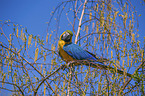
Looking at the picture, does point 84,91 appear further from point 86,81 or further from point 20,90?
point 20,90

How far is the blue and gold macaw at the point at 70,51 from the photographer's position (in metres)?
3.42

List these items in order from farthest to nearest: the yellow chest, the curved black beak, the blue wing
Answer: the curved black beak
the yellow chest
the blue wing

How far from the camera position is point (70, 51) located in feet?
11.3

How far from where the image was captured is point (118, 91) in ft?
7.00

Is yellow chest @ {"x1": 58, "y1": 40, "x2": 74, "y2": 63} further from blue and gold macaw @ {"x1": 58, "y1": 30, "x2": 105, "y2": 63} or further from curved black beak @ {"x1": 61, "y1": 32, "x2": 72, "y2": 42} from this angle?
curved black beak @ {"x1": 61, "y1": 32, "x2": 72, "y2": 42}

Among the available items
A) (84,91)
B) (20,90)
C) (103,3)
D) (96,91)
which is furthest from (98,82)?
(103,3)

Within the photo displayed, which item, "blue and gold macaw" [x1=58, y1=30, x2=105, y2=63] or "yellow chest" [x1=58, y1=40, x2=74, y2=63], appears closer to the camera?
"blue and gold macaw" [x1=58, y1=30, x2=105, y2=63]

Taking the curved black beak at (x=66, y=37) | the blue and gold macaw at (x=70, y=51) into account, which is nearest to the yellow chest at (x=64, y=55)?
the blue and gold macaw at (x=70, y=51)

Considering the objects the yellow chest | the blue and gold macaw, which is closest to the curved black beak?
the blue and gold macaw

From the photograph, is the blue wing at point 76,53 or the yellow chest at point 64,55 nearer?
the blue wing at point 76,53

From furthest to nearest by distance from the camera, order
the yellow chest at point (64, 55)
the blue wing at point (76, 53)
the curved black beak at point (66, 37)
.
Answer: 1. the curved black beak at point (66, 37)
2. the yellow chest at point (64, 55)
3. the blue wing at point (76, 53)

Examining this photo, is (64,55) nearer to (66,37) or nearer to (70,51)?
(70,51)

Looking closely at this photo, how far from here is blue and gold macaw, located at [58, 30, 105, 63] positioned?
3.42 meters

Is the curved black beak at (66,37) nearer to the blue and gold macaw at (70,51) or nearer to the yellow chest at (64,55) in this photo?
the blue and gold macaw at (70,51)
